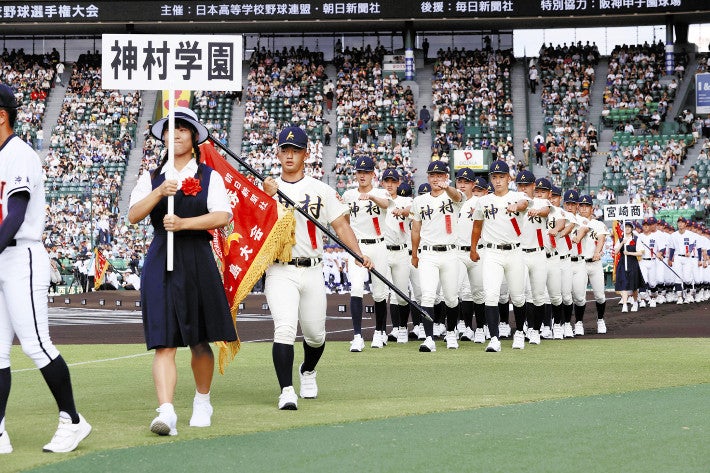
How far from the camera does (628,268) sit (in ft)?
86.6

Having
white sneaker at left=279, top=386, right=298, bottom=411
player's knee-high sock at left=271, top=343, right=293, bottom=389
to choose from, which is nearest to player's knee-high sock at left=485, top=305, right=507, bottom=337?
player's knee-high sock at left=271, top=343, right=293, bottom=389

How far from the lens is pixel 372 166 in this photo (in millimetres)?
15633

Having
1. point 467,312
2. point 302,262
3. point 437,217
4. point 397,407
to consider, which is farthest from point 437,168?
point 397,407

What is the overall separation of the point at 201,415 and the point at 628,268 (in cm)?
1971

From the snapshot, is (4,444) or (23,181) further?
(4,444)

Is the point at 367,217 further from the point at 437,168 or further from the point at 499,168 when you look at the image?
the point at 499,168

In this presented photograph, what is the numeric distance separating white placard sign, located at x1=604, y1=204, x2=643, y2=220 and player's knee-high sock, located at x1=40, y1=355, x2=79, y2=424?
21540 millimetres

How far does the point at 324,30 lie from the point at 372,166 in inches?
1631

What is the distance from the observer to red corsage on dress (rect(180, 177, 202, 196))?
26.2 ft

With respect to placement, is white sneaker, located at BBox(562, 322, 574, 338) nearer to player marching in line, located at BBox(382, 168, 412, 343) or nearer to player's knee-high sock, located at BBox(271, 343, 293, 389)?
player marching in line, located at BBox(382, 168, 412, 343)

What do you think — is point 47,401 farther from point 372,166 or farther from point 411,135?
point 411,135

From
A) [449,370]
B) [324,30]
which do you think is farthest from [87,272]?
[449,370]

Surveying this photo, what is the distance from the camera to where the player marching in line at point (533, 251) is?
16391mm

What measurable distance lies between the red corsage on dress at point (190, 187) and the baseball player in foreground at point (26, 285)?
113 centimetres
